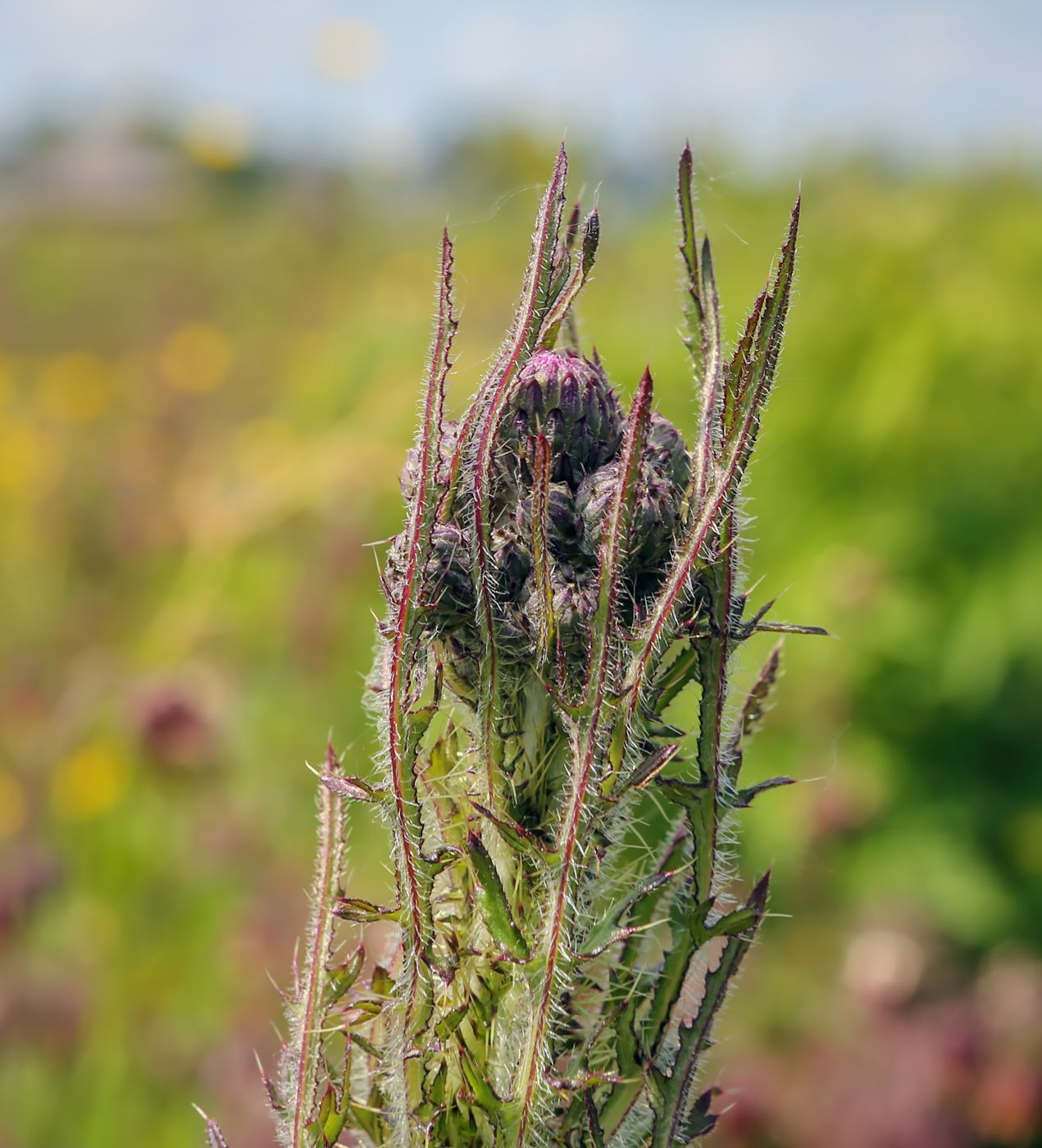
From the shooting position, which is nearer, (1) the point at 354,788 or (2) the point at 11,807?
(1) the point at 354,788

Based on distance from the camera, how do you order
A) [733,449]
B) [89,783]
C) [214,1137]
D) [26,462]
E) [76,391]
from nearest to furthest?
[733,449], [214,1137], [89,783], [26,462], [76,391]

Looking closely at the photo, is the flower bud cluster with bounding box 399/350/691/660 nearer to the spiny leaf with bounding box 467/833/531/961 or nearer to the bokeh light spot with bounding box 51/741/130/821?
the spiny leaf with bounding box 467/833/531/961

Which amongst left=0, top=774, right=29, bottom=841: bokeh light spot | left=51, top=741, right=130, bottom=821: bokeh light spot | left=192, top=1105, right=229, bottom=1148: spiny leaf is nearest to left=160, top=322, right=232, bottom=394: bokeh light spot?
left=0, top=774, right=29, bottom=841: bokeh light spot

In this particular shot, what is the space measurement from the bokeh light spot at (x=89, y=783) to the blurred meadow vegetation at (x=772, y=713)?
0.04 feet

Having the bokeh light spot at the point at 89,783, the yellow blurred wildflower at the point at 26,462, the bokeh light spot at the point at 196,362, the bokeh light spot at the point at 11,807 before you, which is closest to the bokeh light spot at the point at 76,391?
the yellow blurred wildflower at the point at 26,462

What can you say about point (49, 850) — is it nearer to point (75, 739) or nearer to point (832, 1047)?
point (75, 739)

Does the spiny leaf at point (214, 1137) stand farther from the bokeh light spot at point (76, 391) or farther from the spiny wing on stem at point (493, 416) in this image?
the bokeh light spot at point (76, 391)

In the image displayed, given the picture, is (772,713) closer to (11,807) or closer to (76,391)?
(11,807)

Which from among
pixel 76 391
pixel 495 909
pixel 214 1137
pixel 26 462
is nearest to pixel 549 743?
pixel 495 909

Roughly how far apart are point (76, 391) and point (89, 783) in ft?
17.0

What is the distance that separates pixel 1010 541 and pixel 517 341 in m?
3.96

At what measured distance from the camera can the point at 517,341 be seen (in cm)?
72

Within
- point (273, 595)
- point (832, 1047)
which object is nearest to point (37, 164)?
point (273, 595)

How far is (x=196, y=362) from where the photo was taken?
27.7ft
